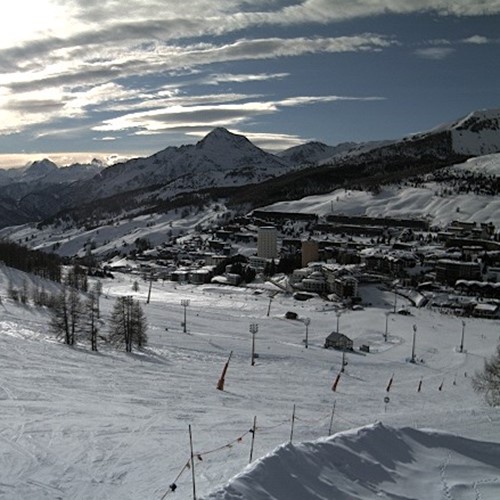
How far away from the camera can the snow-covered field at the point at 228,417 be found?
991 centimetres

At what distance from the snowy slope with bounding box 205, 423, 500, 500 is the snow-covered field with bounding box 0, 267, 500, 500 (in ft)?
0.10

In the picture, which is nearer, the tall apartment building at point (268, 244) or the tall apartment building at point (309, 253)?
the tall apartment building at point (309, 253)

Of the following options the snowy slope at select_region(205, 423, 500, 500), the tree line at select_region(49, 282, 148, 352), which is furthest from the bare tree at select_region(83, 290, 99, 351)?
the snowy slope at select_region(205, 423, 500, 500)

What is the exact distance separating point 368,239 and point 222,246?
28.9 metres

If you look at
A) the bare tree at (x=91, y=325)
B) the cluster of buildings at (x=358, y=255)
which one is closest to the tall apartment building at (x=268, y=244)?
the cluster of buildings at (x=358, y=255)

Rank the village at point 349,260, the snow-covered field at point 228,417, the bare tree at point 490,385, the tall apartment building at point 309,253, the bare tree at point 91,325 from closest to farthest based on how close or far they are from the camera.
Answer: the snow-covered field at point 228,417, the bare tree at point 490,385, the bare tree at point 91,325, the village at point 349,260, the tall apartment building at point 309,253

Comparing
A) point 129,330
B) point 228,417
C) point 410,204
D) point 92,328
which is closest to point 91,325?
point 92,328

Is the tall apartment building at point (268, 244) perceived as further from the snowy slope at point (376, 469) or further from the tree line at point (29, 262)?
the snowy slope at point (376, 469)

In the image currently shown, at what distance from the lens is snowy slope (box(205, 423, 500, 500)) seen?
8.70 metres

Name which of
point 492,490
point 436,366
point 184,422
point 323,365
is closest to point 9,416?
point 184,422

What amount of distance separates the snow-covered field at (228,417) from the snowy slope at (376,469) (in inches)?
1.2

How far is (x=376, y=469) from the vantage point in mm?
10305

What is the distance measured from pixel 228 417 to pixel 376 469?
21.5ft

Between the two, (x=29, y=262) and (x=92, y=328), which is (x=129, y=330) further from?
(x=29, y=262)
